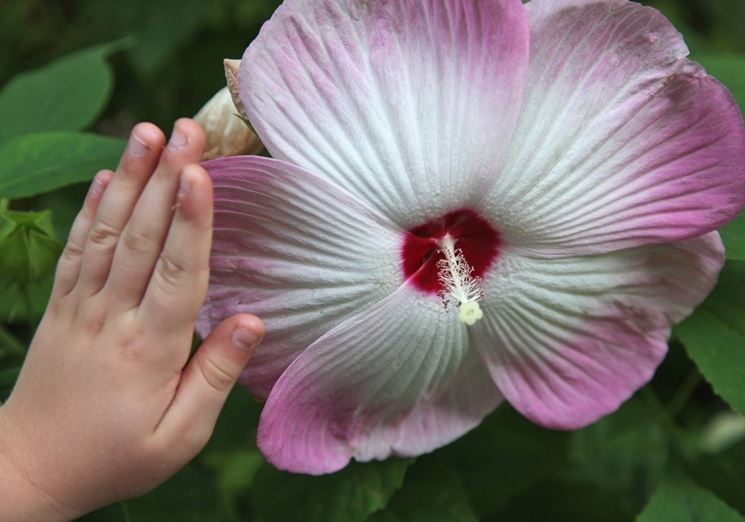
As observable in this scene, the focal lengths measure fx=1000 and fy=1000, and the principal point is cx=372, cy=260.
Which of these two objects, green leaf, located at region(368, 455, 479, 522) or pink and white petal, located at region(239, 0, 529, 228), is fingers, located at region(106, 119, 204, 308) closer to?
pink and white petal, located at region(239, 0, 529, 228)

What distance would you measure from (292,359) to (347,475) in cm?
17

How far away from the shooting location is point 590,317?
2.45 ft

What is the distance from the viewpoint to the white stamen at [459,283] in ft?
2.28

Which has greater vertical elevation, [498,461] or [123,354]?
[123,354]

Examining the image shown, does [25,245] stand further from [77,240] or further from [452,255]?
[452,255]

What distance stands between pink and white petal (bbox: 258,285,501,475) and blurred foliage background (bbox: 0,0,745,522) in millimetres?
52

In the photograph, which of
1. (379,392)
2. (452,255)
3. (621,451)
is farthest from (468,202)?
(621,451)

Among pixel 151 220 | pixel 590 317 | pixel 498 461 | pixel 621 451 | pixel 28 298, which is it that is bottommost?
pixel 621 451

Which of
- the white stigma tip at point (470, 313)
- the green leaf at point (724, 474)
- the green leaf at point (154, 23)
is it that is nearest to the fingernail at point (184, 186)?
the white stigma tip at point (470, 313)

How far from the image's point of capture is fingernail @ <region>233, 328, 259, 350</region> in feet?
2.21

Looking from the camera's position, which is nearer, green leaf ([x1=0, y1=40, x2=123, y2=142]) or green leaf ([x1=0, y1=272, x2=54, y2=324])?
green leaf ([x1=0, y1=272, x2=54, y2=324])

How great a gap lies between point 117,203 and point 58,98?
51cm

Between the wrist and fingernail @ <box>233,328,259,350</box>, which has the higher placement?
fingernail @ <box>233,328,259,350</box>

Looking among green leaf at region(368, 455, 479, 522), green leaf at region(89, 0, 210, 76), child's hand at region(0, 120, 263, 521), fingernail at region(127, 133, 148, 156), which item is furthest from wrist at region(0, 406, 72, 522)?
green leaf at region(89, 0, 210, 76)
